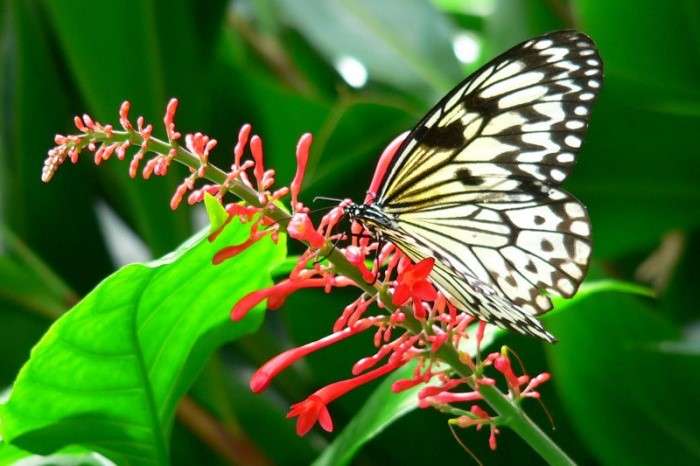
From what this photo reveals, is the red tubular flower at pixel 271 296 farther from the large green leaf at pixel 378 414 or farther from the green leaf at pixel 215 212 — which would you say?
the large green leaf at pixel 378 414

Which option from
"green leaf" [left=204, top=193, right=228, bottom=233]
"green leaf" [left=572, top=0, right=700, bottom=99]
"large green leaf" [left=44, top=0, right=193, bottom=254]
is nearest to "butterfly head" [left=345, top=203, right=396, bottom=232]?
"green leaf" [left=204, top=193, right=228, bottom=233]

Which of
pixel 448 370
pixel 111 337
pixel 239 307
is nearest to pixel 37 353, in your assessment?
pixel 111 337

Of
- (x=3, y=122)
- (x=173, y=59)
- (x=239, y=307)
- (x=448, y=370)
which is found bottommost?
(x=448, y=370)

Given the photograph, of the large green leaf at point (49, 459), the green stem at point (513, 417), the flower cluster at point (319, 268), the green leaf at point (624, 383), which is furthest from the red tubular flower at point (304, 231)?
the green leaf at point (624, 383)

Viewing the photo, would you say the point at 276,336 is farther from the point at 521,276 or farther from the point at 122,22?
the point at 521,276

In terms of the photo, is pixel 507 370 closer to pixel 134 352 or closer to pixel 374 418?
pixel 374 418

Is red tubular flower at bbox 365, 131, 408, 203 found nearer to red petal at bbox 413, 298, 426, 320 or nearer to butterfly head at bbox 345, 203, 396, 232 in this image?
butterfly head at bbox 345, 203, 396, 232

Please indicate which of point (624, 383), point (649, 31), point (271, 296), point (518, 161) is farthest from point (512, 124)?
point (649, 31)
